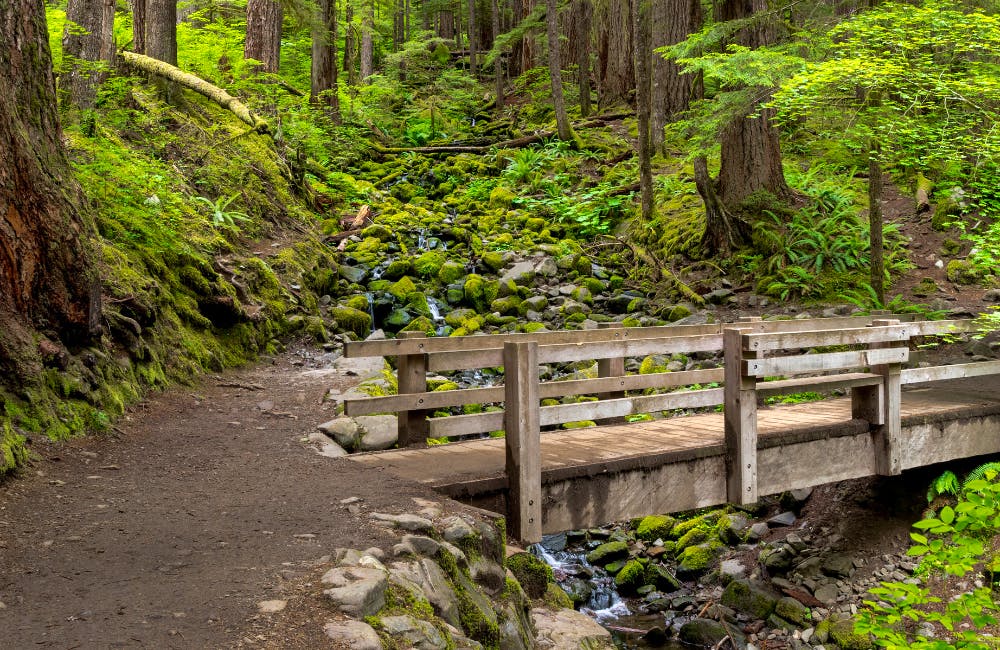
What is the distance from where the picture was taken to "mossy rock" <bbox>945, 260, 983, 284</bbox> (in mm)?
11680

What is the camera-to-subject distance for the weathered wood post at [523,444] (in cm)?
519

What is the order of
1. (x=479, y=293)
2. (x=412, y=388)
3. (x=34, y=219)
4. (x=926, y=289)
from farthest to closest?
(x=479, y=293)
(x=926, y=289)
(x=412, y=388)
(x=34, y=219)

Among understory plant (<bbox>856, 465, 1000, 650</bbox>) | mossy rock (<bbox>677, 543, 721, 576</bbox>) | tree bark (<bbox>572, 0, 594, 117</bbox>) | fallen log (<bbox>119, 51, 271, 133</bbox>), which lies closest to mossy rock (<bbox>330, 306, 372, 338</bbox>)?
fallen log (<bbox>119, 51, 271, 133</bbox>)

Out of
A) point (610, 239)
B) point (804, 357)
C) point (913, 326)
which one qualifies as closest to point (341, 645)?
point (804, 357)

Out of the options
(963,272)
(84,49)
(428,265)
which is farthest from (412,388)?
(963,272)

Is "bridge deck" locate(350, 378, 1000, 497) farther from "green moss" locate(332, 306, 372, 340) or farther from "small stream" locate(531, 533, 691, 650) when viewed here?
"green moss" locate(332, 306, 372, 340)

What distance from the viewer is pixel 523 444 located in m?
5.18

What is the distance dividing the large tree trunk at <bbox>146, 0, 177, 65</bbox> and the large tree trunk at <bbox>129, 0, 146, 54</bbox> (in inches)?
12.7

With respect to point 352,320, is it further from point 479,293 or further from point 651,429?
point 651,429

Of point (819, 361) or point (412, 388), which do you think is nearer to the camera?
point (412, 388)

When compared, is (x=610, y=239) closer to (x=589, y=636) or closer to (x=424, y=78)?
(x=589, y=636)

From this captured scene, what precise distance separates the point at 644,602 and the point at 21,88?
23.8ft

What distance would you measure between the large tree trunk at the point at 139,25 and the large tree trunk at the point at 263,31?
281 centimetres

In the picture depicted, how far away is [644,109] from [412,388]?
1126 centimetres
